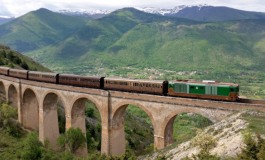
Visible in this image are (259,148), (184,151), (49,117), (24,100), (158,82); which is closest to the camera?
(259,148)

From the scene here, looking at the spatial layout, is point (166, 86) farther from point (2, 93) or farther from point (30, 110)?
point (2, 93)

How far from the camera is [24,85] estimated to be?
179ft

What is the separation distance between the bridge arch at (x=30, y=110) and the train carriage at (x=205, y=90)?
28.5 metres

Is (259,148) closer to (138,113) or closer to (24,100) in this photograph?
(24,100)

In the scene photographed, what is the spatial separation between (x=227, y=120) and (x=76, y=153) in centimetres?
2557

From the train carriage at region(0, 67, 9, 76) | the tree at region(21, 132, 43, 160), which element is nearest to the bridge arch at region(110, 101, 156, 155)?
the tree at region(21, 132, 43, 160)

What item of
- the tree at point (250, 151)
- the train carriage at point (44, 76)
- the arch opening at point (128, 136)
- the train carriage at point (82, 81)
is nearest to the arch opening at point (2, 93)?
the train carriage at point (44, 76)

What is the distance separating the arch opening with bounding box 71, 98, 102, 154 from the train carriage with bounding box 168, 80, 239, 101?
600 inches

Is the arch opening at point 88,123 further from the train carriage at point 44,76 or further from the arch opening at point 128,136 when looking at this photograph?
the train carriage at point 44,76

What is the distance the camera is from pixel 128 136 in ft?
212

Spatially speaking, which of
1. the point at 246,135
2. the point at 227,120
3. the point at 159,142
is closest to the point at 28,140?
the point at 159,142

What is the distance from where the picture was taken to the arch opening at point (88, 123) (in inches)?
1849

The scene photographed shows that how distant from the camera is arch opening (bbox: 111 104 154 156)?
1634 inches

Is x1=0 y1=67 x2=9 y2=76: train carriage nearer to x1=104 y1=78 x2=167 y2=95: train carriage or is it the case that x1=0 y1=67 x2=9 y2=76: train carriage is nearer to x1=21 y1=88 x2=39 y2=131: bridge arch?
x1=21 y1=88 x2=39 y2=131: bridge arch
